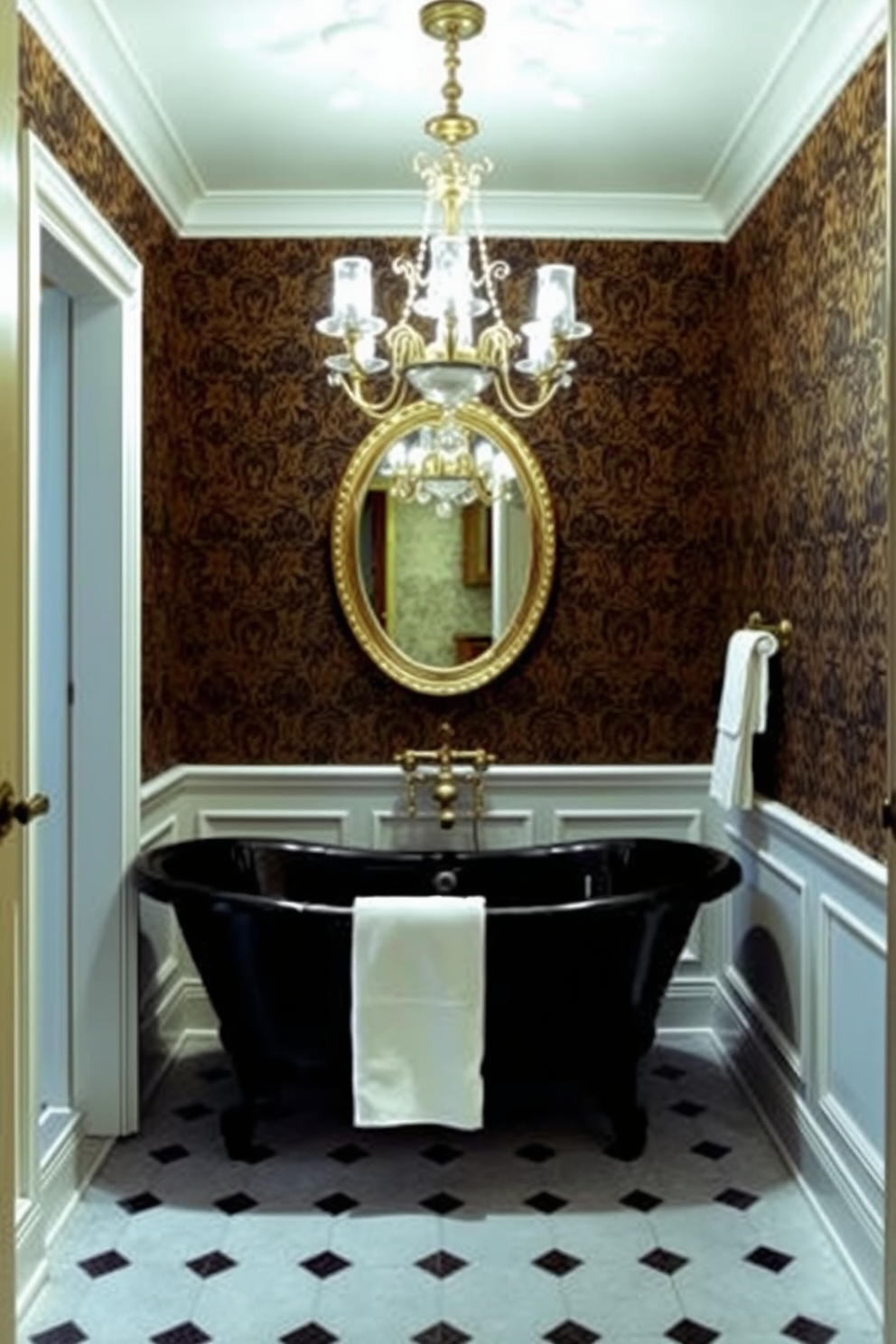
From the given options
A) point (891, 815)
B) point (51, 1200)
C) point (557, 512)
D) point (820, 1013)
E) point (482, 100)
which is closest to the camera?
point (891, 815)

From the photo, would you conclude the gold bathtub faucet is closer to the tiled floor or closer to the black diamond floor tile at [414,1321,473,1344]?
the tiled floor

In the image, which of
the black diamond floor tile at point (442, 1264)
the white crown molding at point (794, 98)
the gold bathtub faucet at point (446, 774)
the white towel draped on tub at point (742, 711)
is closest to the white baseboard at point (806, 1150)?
the white towel draped on tub at point (742, 711)

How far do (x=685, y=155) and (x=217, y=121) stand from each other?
4.22 ft

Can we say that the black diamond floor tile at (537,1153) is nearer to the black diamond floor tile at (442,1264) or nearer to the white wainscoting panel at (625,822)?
the black diamond floor tile at (442,1264)

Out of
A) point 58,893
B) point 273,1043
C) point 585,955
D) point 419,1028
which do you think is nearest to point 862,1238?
point 585,955

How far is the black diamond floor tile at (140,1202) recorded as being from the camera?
109 inches

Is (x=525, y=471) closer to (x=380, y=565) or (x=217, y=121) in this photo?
(x=380, y=565)

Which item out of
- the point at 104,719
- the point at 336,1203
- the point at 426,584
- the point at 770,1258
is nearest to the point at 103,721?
the point at 104,719

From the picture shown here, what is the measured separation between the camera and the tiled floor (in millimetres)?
2324

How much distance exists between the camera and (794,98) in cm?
294

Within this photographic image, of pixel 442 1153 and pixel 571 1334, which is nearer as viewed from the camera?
pixel 571 1334

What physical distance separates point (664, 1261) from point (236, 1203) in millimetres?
972

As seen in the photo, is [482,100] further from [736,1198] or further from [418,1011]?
[736,1198]

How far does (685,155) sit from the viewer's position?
135 inches
